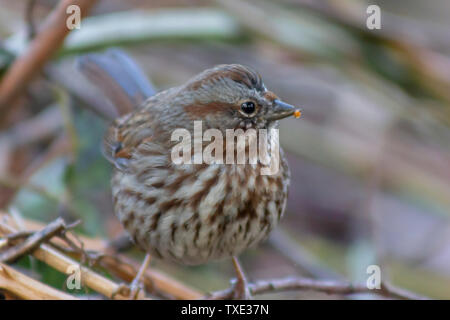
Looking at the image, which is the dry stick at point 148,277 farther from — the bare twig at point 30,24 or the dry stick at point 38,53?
the bare twig at point 30,24

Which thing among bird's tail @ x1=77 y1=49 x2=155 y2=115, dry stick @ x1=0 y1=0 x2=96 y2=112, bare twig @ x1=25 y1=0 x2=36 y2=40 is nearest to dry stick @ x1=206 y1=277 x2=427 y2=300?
bird's tail @ x1=77 y1=49 x2=155 y2=115

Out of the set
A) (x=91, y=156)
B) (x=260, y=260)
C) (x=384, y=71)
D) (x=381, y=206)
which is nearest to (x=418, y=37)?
(x=384, y=71)

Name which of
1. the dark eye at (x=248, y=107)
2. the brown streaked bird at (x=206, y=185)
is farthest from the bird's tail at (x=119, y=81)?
the dark eye at (x=248, y=107)

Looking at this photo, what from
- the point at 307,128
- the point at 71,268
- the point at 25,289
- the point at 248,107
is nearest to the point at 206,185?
the point at 248,107

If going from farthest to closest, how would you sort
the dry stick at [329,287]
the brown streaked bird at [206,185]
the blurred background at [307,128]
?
the blurred background at [307,128] → the dry stick at [329,287] → the brown streaked bird at [206,185]

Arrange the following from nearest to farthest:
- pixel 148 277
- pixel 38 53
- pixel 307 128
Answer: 1. pixel 148 277
2. pixel 38 53
3. pixel 307 128

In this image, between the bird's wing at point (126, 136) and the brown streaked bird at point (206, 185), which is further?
the bird's wing at point (126, 136)

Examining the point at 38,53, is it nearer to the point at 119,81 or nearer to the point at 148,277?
the point at 119,81
